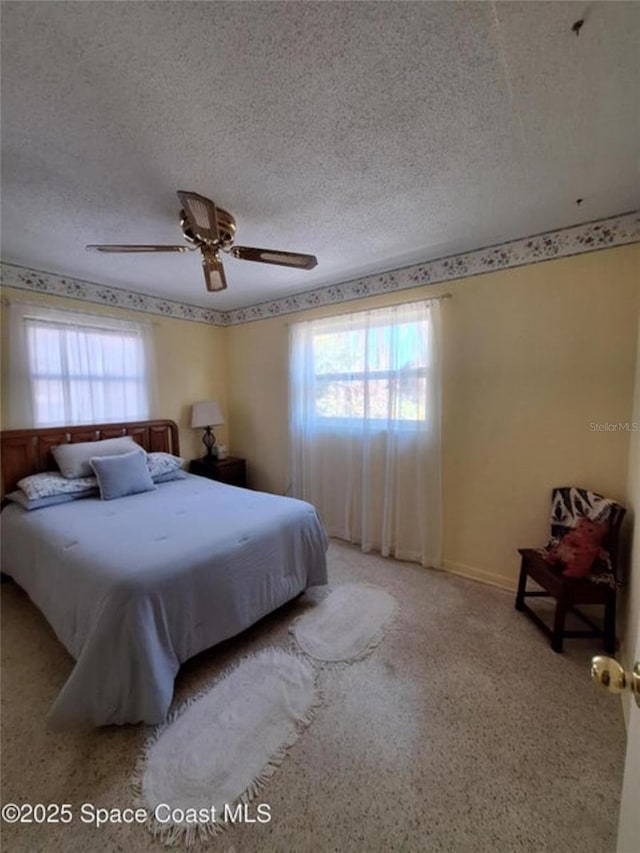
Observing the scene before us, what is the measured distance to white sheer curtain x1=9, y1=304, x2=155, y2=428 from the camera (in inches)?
104

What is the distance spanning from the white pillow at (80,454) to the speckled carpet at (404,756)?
43.4 inches

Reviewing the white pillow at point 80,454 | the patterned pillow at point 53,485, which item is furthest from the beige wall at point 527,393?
the patterned pillow at point 53,485

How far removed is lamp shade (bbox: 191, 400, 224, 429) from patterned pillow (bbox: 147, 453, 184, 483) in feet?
1.83

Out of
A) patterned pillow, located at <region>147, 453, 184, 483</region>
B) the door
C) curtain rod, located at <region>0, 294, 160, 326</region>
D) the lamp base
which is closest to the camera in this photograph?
the door

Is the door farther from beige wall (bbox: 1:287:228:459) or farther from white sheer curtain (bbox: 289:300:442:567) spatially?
beige wall (bbox: 1:287:228:459)

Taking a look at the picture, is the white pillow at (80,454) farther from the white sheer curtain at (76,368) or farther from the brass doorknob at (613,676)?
the brass doorknob at (613,676)

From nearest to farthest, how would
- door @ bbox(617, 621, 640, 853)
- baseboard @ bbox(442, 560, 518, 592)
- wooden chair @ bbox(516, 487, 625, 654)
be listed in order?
door @ bbox(617, 621, 640, 853), wooden chair @ bbox(516, 487, 625, 654), baseboard @ bbox(442, 560, 518, 592)

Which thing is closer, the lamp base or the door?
the door

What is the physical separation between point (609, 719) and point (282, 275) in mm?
3321

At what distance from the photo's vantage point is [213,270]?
6.16 ft

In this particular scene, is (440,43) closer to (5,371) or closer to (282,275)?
(282,275)

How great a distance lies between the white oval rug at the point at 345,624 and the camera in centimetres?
188

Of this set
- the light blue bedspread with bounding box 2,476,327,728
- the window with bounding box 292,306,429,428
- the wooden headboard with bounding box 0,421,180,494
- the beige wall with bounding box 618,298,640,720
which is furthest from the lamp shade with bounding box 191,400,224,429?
the beige wall with bounding box 618,298,640,720

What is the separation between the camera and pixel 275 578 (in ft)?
6.67
